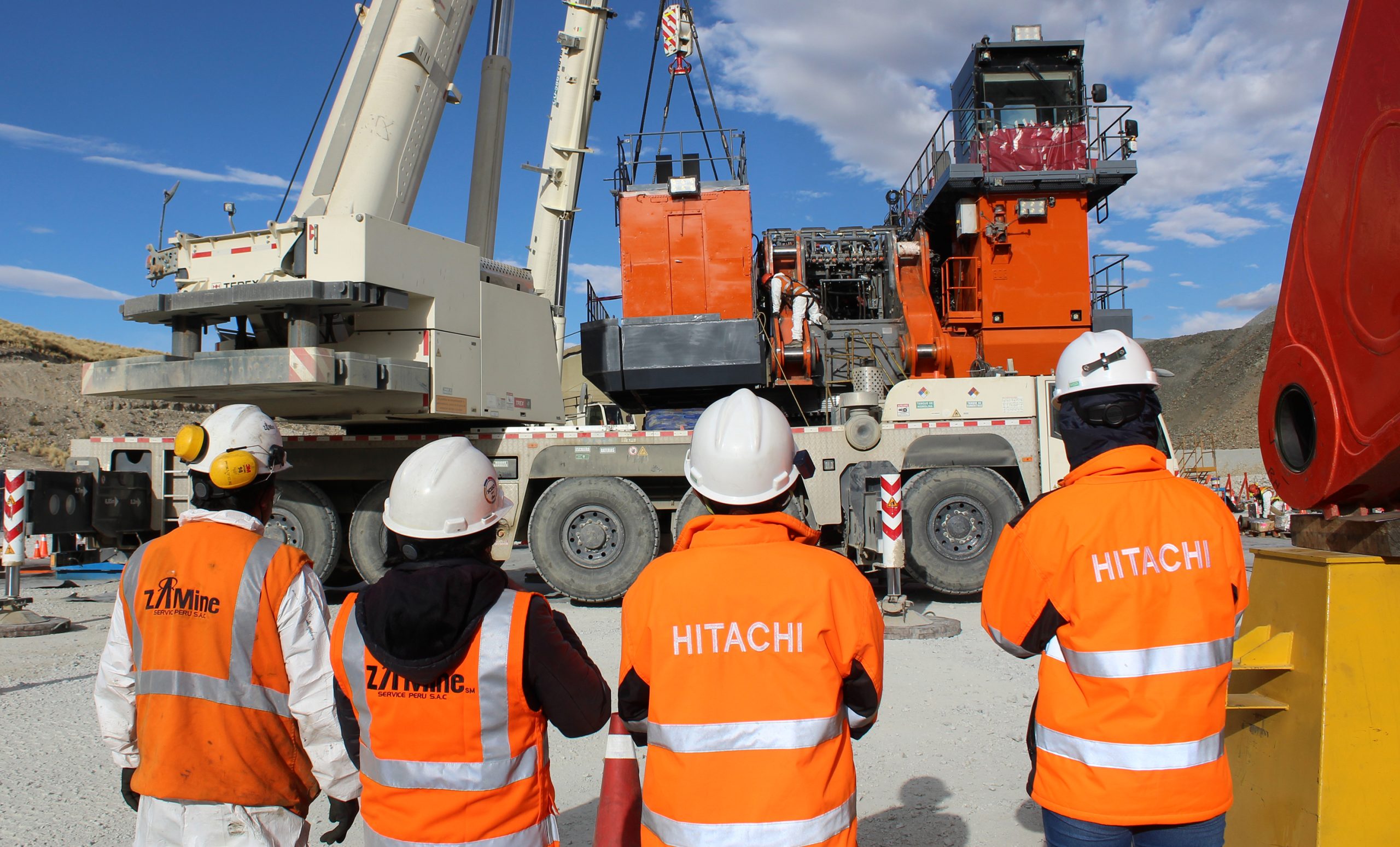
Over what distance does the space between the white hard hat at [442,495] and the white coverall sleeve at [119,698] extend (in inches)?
36.8

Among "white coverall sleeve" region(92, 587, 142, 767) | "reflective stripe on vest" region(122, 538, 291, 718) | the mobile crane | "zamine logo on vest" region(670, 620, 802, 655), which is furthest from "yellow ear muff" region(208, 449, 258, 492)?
the mobile crane

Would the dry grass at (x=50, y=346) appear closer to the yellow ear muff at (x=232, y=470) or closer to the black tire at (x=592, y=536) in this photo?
the black tire at (x=592, y=536)

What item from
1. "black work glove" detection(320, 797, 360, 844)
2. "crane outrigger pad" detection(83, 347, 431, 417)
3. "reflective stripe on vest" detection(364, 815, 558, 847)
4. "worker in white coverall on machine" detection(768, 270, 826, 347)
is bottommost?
"black work glove" detection(320, 797, 360, 844)

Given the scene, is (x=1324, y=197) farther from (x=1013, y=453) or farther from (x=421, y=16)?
(x=421, y=16)

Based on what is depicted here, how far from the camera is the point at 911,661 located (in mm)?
6316

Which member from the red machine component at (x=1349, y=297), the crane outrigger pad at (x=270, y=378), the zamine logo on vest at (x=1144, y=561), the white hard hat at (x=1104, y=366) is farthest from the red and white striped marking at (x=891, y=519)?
the zamine logo on vest at (x=1144, y=561)

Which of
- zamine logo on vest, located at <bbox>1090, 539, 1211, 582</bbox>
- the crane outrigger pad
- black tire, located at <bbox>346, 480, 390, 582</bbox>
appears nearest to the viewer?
zamine logo on vest, located at <bbox>1090, 539, 1211, 582</bbox>

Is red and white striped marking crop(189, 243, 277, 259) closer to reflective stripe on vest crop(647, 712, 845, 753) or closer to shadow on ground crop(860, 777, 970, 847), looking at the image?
shadow on ground crop(860, 777, 970, 847)

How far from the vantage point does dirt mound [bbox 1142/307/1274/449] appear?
5300 cm

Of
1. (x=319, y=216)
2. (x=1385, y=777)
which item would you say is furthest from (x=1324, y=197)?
(x=319, y=216)

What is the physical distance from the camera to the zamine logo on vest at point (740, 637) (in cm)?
183

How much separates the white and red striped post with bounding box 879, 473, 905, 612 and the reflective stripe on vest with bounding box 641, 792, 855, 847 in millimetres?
5946

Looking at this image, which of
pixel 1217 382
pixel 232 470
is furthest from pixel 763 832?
pixel 1217 382

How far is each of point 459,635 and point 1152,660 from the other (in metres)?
1.59
